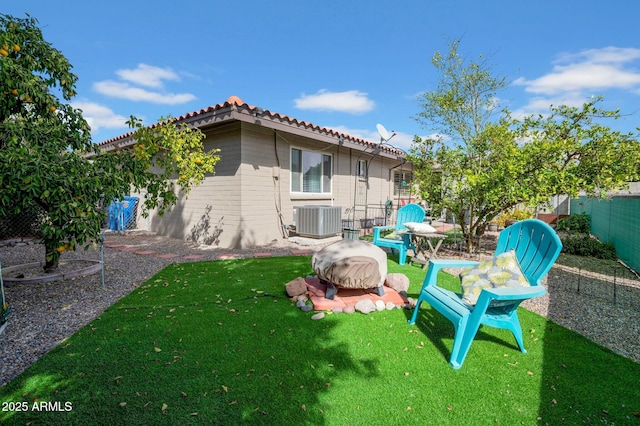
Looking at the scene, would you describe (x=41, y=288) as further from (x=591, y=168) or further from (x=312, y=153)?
(x=591, y=168)

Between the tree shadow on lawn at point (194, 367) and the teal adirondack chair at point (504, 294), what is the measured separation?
2.66 ft

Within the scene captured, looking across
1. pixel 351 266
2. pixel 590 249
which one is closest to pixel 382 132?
pixel 590 249

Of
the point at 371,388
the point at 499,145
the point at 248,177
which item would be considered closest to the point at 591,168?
the point at 499,145

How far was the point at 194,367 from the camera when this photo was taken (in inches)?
90.0

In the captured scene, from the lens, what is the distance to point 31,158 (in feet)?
8.90

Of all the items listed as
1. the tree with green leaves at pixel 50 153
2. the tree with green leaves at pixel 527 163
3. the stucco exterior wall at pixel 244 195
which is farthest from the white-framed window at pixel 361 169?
the tree with green leaves at pixel 50 153

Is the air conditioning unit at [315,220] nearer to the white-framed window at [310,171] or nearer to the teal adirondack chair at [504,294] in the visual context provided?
the white-framed window at [310,171]

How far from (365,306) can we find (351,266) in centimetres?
51

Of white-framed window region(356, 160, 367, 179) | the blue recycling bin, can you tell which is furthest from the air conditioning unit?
the blue recycling bin

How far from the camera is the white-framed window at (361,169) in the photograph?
10.5 m

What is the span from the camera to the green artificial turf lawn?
1.82 metres

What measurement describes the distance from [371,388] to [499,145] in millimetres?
5969

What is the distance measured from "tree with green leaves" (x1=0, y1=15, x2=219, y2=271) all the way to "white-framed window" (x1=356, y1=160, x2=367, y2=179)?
700 centimetres

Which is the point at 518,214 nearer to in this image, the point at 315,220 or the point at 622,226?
the point at 622,226
